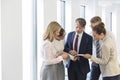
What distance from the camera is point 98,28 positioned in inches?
149

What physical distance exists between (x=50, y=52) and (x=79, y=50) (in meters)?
0.66

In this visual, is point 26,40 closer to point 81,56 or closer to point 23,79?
point 23,79

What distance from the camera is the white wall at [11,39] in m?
3.49

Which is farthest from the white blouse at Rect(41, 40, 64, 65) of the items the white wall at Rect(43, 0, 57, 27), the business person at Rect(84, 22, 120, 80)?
the white wall at Rect(43, 0, 57, 27)

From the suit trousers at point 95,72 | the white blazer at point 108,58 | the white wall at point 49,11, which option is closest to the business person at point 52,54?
the white blazer at point 108,58

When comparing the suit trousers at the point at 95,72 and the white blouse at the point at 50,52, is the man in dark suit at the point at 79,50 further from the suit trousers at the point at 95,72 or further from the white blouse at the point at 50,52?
the white blouse at the point at 50,52

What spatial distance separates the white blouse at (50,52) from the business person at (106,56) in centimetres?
51

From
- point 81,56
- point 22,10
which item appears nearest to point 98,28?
point 81,56

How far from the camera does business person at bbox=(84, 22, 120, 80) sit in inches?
149

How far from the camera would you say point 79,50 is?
4.15m

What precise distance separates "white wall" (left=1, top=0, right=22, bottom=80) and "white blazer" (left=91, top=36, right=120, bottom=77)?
118cm

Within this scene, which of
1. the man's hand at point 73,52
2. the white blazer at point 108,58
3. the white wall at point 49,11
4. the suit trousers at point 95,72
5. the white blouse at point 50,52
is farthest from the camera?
the white wall at point 49,11

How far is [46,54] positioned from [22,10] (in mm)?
836

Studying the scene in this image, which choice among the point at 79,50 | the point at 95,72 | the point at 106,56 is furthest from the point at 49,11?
the point at 106,56
